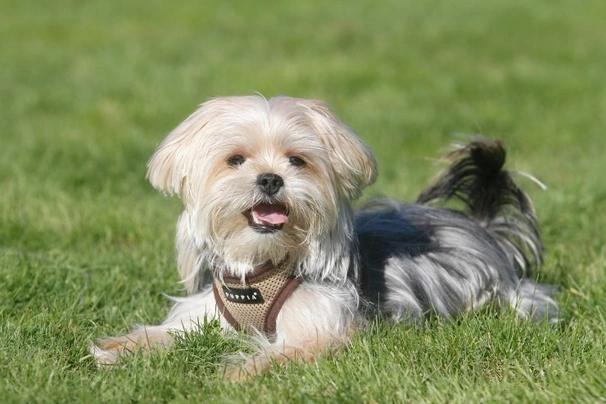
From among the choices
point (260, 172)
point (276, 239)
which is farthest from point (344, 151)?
point (276, 239)

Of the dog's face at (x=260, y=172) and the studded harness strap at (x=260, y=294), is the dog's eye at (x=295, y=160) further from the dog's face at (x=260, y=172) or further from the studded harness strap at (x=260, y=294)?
the studded harness strap at (x=260, y=294)

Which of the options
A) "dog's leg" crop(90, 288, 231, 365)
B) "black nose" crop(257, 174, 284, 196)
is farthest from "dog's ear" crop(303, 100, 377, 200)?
"dog's leg" crop(90, 288, 231, 365)

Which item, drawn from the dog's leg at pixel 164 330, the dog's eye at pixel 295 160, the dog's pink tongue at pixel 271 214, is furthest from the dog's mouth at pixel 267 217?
the dog's leg at pixel 164 330

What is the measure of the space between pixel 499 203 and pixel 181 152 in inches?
97.5

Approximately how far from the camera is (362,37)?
633 inches

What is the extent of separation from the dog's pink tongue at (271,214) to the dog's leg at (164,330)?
0.61 meters

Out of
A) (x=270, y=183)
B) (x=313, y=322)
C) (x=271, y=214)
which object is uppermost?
(x=270, y=183)

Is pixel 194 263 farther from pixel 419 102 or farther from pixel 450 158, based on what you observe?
pixel 419 102

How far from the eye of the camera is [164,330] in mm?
5086

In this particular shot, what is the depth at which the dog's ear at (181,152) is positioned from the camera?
4.80 m

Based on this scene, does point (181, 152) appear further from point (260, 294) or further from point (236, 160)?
point (260, 294)

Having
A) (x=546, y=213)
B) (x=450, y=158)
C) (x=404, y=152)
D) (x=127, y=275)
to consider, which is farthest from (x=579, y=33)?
(x=127, y=275)

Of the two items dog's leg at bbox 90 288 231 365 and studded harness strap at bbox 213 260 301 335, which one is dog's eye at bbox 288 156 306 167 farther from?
dog's leg at bbox 90 288 231 365

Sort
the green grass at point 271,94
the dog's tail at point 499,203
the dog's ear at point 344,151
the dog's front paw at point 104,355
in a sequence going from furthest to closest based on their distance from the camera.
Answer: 1. the dog's tail at point 499,203
2. the dog's ear at point 344,151
3. the dog's front paw at point 104,355
4. the green grass at point 271,94
